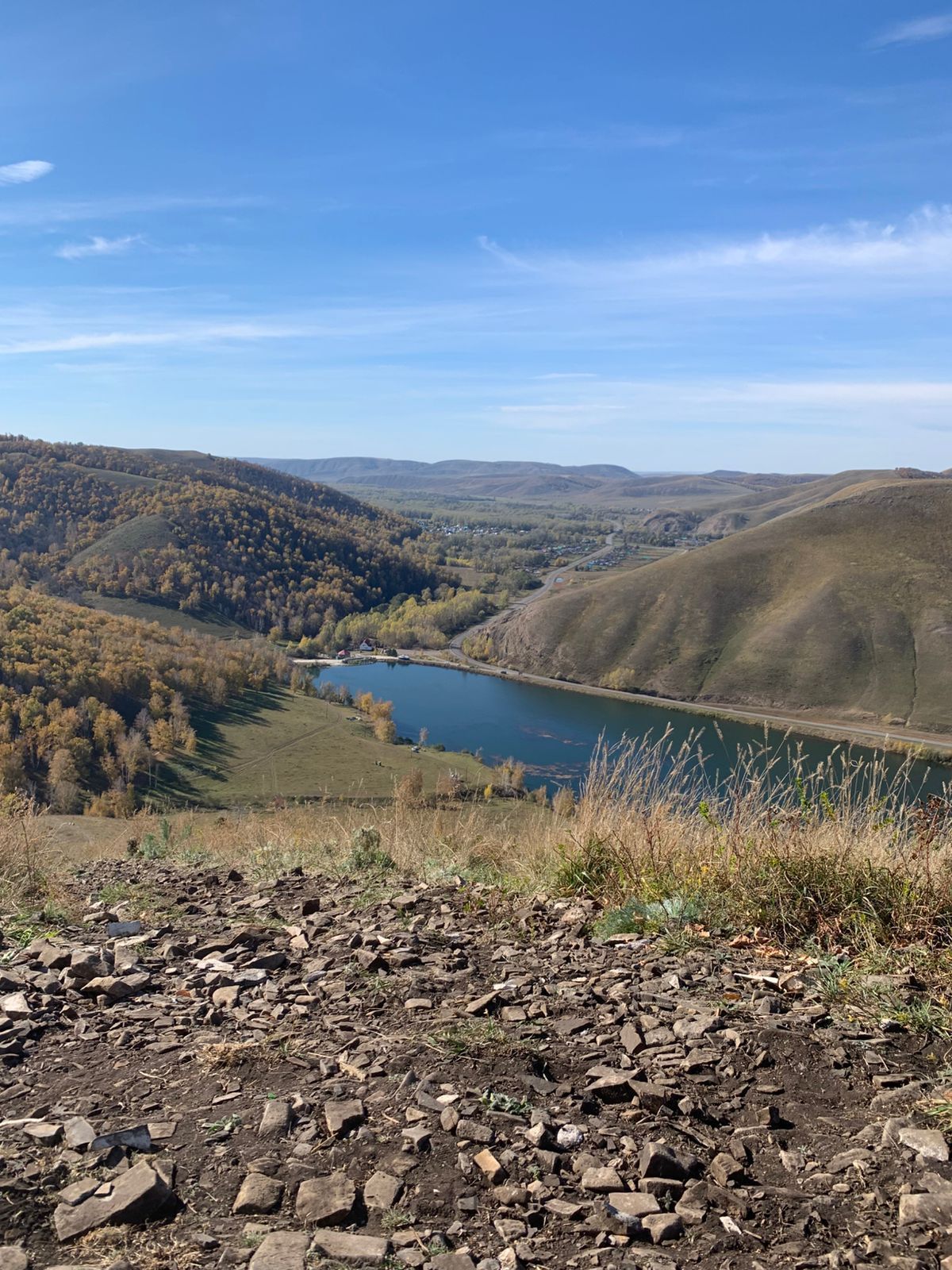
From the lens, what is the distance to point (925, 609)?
275 ft

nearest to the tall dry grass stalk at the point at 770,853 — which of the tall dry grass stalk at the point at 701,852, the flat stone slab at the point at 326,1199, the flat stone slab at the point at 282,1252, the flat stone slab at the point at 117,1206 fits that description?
the tall dry grass stalk at the point at 701,852

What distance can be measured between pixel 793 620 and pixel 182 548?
97.2 m

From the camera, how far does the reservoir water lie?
63812 mm

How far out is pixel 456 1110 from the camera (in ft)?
9.27

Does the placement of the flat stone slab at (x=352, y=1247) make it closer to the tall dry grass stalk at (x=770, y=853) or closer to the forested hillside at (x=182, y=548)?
the tall dry grass stalk at (x=770, y=853)

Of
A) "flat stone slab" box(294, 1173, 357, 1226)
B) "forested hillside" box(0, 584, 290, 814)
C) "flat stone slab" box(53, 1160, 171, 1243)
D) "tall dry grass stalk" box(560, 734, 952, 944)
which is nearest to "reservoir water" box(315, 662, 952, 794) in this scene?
"forested hillside" box(0, 584, 290, 814)

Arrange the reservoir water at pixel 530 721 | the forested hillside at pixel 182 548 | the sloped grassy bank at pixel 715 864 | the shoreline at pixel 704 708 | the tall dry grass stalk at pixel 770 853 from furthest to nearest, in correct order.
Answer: the forested hillside at pixel 182 548, the shoreline at pixel 704 708, the reservoir water at pixel 530 721, the tall dry grass stalk at pixel 770 853, the sloped grassy bank at pixel 715 864

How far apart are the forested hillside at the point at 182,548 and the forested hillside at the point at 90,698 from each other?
4269cm

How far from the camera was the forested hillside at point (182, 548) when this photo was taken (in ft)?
409

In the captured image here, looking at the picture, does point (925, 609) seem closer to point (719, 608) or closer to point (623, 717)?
point (719, 608)

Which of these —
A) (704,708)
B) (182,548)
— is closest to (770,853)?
(704,708)

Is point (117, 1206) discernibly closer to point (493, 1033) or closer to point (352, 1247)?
point (352, 1247)

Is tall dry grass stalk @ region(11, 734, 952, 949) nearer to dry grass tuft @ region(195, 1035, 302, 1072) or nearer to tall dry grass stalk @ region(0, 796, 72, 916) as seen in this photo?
tall dry grass stalk @ region(0, 796, 72, 916)

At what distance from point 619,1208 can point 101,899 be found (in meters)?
4.67
